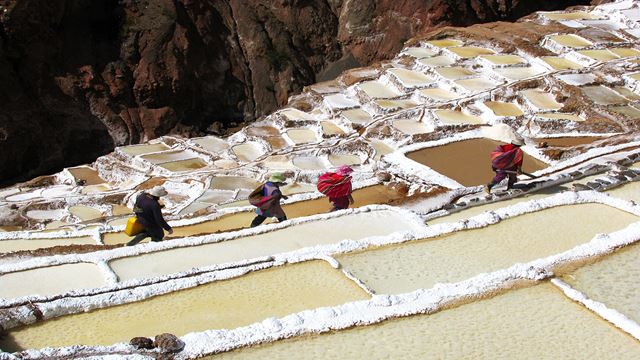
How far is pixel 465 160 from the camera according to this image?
13312 millimetres

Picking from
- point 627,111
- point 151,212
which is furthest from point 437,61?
point 151,212

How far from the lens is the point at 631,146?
12648 millimetres

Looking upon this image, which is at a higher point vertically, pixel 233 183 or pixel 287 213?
pixel 287 213

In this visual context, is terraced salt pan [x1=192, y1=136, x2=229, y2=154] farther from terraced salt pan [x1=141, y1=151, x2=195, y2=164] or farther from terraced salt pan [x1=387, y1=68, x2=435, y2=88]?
terraced salt pan [x1=387, y1=68, x2=435, y2=88]

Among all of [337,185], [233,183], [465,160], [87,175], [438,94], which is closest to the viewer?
[337,185]

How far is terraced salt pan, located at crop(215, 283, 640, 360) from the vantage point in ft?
17.7

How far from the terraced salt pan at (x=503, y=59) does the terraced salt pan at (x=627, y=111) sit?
398 cm

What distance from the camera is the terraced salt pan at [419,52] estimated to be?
2181cm

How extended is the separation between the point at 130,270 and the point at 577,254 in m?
4.89

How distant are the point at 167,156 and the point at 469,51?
34.0 ft

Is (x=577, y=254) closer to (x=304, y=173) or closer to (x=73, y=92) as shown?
(x=304, y=173)

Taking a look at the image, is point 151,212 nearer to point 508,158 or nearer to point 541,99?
point 508,158

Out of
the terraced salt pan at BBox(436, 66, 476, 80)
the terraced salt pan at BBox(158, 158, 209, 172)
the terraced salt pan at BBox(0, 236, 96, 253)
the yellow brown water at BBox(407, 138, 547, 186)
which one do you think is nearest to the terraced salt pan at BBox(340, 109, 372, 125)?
the terraced salt pan at BBox(436, 66, 476, 80)

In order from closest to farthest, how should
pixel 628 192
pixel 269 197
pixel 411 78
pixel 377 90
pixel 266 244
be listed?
1. pixel 266 244
2. pixel 269 197
3. pixel 628 192
4. pixel 377 90
5. pixel 411 78
